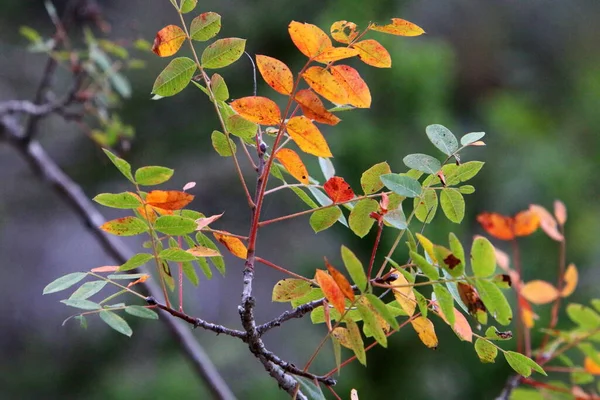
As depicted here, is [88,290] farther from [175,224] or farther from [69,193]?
[69,193]

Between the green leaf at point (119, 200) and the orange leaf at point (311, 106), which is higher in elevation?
the orange leaf at point (311, 106)

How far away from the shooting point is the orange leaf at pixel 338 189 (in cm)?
26

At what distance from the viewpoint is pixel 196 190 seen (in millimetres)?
1967

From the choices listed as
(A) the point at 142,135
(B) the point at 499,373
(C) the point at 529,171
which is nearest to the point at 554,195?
(C) the point at 529,171

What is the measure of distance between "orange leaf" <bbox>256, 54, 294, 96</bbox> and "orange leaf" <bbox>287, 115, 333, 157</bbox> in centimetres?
1

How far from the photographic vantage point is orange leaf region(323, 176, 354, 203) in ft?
0.85

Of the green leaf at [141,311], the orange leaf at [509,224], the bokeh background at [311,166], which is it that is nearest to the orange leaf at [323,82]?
the green leaf at [141,311]

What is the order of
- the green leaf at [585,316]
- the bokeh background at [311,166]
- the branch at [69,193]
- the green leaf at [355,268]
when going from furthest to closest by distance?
the bokeh background at [311,166]
the branch at [69,193]
the green leaf at [585,316]
the green leaf at [355,268]

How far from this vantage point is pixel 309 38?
0.23 m

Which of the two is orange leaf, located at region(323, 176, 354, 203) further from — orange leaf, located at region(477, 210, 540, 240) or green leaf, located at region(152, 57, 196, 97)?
orange leaf, located at region(477, 210, 540, 240)

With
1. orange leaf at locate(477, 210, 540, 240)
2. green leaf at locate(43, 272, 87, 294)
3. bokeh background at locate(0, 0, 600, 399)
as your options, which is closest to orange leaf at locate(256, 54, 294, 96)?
green leaf at locate(43, 272, 87, 294)

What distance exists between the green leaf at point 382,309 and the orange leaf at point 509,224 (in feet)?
0.77

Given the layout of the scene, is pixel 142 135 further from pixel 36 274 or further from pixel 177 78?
pixel 177 78

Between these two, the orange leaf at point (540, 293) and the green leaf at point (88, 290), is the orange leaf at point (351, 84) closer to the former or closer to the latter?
the green leaf at point (88, 290)
